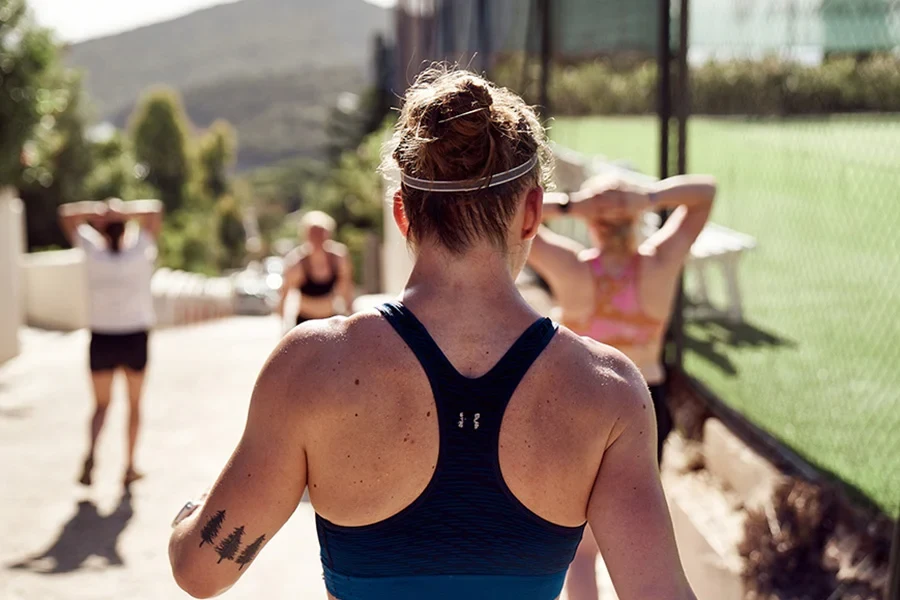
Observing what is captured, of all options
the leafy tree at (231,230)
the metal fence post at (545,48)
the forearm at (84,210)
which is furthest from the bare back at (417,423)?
the leafy tree at (231,230)

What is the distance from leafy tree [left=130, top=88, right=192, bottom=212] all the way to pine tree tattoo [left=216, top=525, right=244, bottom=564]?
6078cm

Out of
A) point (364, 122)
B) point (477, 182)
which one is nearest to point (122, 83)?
point (364, 122)

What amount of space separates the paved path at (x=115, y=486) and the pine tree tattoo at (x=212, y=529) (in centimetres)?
326

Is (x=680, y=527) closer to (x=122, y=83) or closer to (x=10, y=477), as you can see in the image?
(x=10, y=477)

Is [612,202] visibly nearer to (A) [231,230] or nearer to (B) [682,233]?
(B) [682,233]

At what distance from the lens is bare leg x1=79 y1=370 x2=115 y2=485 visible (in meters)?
6.51

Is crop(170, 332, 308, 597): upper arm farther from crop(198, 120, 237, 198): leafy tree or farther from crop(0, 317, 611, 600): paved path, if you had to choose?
crop(198, 120, 237, 198): leafy tree

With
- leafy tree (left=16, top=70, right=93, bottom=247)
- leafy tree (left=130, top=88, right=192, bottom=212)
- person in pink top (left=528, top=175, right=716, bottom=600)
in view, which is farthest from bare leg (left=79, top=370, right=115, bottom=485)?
leafy tree (left=130, top=88, right=192, bottom=212)

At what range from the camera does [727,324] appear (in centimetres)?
605

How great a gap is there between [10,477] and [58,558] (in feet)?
5.48

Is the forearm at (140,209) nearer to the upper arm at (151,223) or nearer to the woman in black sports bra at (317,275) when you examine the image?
the upper arm at (151,223)

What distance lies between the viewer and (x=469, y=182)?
64.7 inches

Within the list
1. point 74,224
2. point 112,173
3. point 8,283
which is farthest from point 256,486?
point 112,173

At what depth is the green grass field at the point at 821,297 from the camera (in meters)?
4.50
